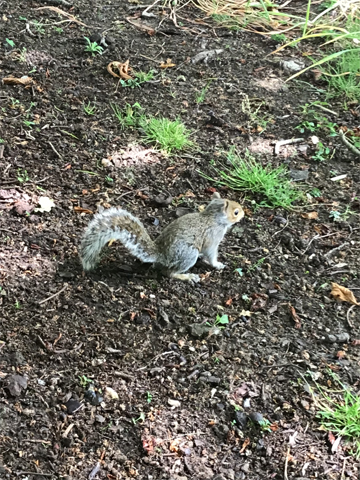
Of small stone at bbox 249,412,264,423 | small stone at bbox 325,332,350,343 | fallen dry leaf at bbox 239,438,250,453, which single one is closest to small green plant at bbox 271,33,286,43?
small stone at bbox 325,332,350,343

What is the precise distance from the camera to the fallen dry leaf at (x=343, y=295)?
2854 millimetres

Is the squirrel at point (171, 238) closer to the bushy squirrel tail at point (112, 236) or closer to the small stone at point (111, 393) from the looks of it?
the bushy squirrel tail at point (112, 236)

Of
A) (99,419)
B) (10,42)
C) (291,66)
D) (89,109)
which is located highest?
(291,66)

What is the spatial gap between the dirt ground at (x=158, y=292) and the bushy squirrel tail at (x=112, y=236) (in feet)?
0.47

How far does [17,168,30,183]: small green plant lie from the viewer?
3.23 m

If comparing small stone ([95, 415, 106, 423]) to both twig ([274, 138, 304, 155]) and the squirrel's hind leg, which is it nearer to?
the squirrel's hind leg

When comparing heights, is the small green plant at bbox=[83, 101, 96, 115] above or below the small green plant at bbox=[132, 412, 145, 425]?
above

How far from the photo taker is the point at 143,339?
2.53 m

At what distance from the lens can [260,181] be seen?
346 centimetres

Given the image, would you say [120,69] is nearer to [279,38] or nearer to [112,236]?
[279,38]

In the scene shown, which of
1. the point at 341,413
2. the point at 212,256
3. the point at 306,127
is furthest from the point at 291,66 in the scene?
the point at 341,413

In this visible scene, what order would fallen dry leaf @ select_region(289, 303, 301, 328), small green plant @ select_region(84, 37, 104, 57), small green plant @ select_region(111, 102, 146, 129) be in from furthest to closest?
small green plant @ select_region(84, 37, 104, 57)
small green plant @ select_region(111, 102, 146, 129)
fallen dry leaf @ select_region(289, 303, 301, 328)

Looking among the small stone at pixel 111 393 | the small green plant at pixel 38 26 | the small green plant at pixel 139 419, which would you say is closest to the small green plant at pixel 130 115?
the small green plant at pixel 38 26

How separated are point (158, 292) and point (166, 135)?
1.34 m
